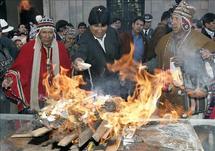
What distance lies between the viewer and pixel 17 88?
19.5 feet

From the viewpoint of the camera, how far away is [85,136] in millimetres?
4137

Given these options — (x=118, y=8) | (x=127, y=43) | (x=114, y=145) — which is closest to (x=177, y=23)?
(x=127, y=43)

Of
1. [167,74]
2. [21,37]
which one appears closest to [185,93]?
[167,74]

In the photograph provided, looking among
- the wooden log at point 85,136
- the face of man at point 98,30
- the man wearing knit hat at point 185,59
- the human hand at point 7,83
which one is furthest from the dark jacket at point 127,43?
the wooden log at point 85,136

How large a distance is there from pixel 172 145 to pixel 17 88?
8.85ft

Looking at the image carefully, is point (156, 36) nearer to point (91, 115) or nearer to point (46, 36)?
point (46, 36)

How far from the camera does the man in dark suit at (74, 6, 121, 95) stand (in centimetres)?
620

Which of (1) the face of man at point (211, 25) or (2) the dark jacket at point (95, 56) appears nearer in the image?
(2) the dark jacket at point (95, 56)

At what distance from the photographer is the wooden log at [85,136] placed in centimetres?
406

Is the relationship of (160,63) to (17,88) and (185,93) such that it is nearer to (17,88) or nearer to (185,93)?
(185,93)

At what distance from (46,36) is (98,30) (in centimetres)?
78

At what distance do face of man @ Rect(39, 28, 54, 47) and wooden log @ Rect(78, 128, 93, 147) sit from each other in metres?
2.19

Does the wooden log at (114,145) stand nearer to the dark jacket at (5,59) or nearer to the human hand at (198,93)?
the human hand at (198,93)

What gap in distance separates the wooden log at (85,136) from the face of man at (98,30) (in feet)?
7.53
